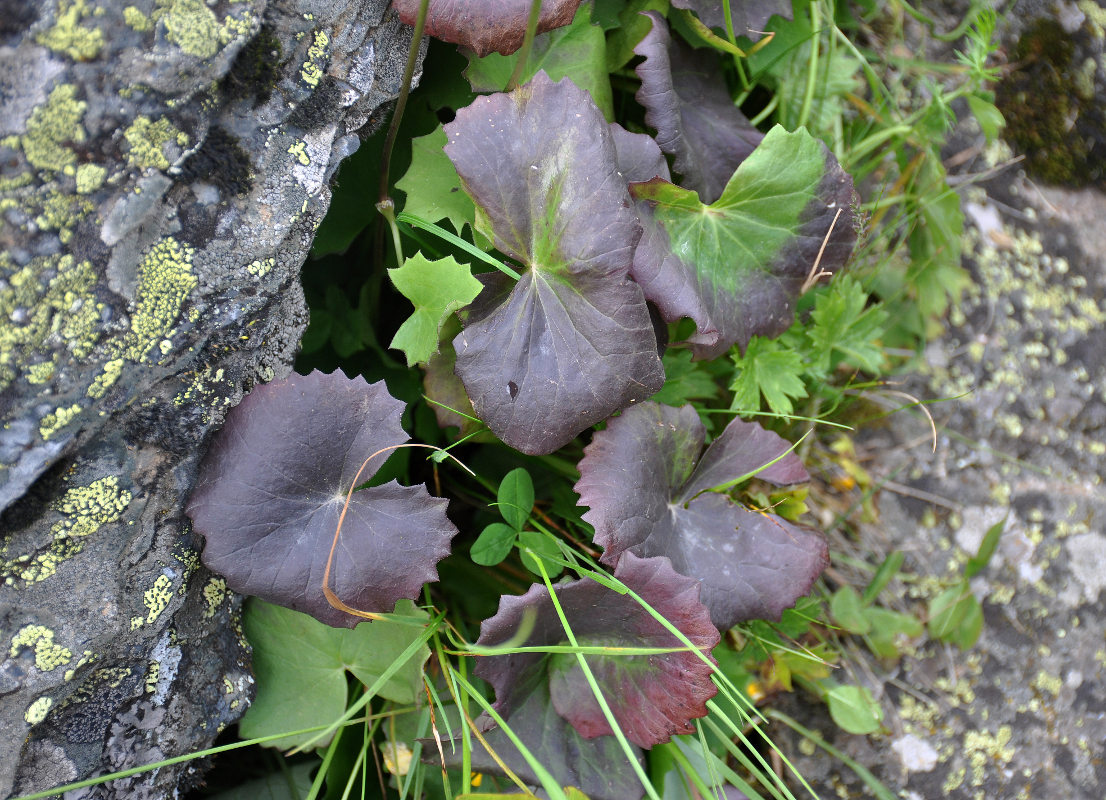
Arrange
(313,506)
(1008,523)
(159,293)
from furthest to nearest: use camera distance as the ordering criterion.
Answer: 1. (1008,523)
2. (313,506)
3. (159,293)

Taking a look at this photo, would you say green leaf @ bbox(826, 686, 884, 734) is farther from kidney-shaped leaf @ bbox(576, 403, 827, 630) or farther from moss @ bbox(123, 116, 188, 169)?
moss @ bbox(123, 116, 188, 169)

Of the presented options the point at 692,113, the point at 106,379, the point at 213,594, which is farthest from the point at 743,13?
the point at 213,594

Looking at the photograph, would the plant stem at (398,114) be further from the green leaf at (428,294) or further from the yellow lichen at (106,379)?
the yellow lichen at (106,379)

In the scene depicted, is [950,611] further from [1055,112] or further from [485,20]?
[485,20]

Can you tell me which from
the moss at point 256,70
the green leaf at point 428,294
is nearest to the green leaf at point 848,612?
the green leaf at point 428,294

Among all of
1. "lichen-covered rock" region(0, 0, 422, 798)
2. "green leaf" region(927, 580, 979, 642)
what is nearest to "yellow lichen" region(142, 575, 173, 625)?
"lichen-covered rock" region(0, 0, 422, 798)

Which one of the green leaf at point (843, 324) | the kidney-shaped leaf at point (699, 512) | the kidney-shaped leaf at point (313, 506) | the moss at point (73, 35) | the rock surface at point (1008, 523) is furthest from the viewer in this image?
the rock surface at point (1008, 523)

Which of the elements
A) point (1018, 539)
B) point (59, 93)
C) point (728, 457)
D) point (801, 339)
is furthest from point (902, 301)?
point (59, 93)
